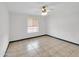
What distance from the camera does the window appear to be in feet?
18.7

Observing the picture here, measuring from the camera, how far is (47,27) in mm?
6723

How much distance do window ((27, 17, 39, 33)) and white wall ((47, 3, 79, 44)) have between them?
1.26 m

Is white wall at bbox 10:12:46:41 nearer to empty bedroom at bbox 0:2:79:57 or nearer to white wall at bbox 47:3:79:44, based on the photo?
empty bedroom at bbox 0:2:79:57

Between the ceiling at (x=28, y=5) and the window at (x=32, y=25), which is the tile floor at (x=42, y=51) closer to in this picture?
the ceiling at (x=28, y=5)

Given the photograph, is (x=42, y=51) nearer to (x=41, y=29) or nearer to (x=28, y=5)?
(x=28, y=5)

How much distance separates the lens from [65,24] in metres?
4.73

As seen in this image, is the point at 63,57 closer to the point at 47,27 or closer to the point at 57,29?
the point at 57,29

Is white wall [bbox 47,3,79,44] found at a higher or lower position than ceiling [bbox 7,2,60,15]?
lower

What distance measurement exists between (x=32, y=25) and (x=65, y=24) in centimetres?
265

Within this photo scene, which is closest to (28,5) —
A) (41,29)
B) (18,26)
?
(18,26)

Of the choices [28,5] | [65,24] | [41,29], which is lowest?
[41,29]

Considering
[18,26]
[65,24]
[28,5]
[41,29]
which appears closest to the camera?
[28,5]

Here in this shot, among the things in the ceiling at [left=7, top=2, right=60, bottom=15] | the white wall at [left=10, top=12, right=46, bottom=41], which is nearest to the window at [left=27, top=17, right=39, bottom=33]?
the white wall at [left=10, top=12, right=46, bottom=41]

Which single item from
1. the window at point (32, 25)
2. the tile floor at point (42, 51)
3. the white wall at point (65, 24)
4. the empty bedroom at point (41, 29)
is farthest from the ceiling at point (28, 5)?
the window at point (32, 25)
